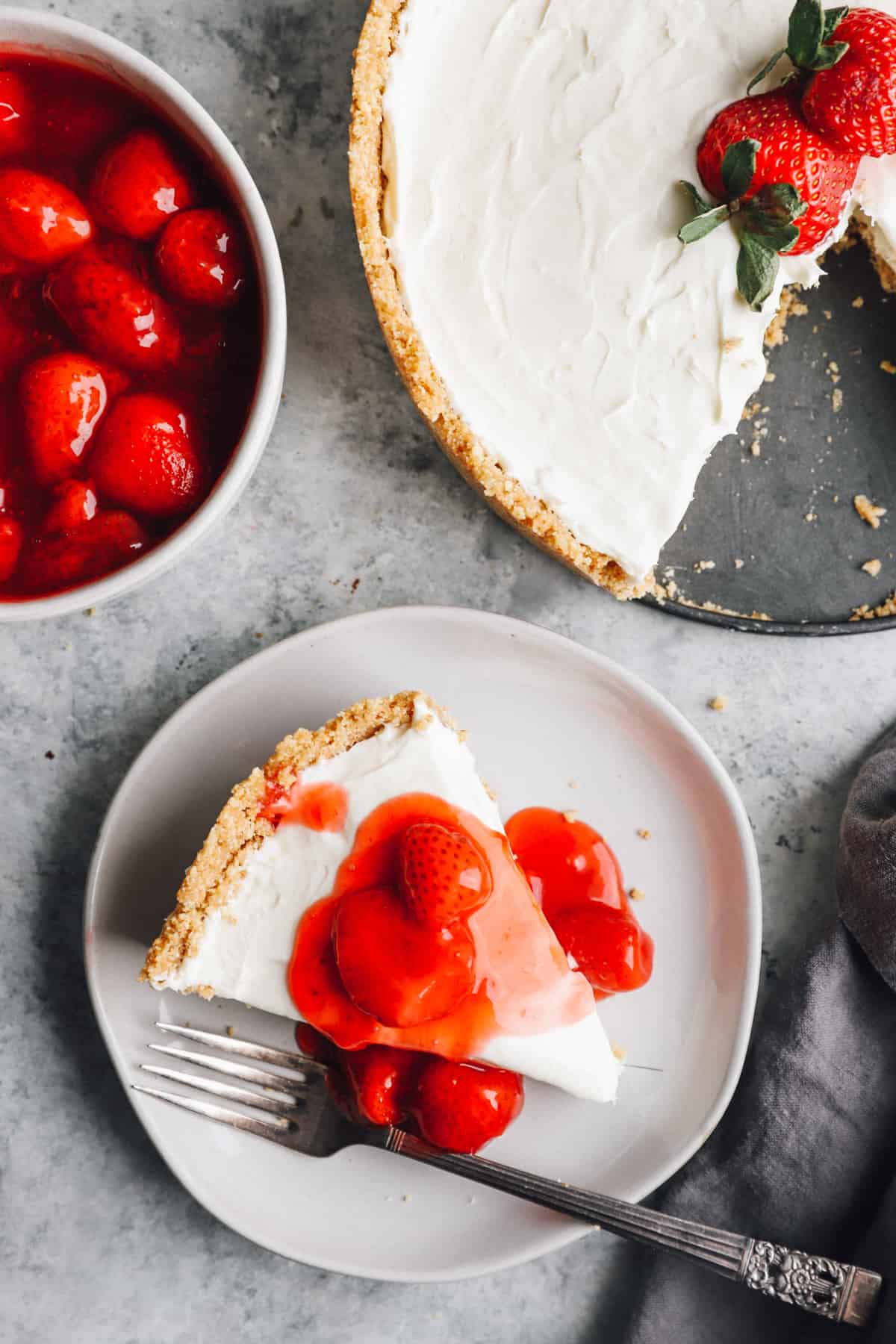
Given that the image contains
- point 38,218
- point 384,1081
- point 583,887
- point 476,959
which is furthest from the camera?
point 583,887

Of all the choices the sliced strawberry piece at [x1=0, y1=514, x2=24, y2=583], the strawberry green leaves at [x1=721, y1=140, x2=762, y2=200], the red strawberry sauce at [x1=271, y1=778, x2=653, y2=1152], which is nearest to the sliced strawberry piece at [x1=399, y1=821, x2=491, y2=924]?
the red strawberry sauce at [x1=271, y1=778, x2=653, y2=1152]

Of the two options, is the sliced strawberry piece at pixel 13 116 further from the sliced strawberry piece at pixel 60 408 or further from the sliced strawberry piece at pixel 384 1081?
the sliced strawberry piece at pixel 384 1081

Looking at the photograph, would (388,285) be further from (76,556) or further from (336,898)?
(336,898)

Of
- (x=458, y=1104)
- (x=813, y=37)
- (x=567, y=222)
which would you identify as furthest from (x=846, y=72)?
(x=458, y=1104)

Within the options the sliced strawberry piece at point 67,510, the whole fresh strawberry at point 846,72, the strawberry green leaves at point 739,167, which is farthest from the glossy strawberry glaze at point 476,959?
the whole fresh strawberry at point 846,72

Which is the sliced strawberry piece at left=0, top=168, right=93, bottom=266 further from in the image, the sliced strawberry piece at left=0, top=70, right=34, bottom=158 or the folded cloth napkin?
the folded cloth napkin
